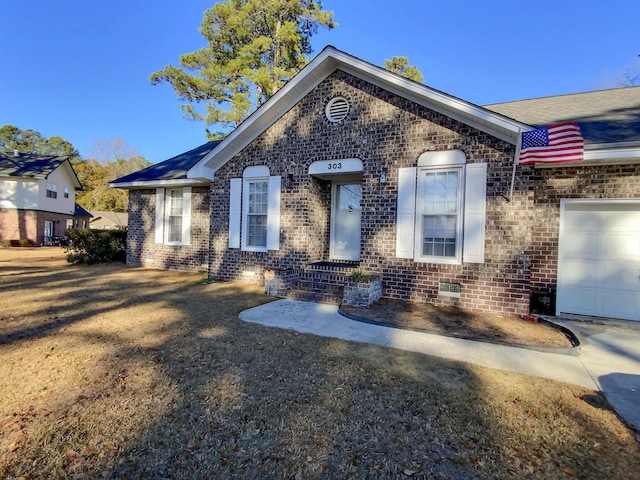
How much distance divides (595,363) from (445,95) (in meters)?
5.23

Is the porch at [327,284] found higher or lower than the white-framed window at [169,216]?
lower

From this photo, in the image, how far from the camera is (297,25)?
73.4 ft

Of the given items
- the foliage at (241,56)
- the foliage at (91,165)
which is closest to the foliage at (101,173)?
the foliage at (91,165)

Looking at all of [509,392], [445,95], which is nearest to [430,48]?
[445,95]

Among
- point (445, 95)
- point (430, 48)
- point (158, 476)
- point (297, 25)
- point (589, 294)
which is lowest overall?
point (158, 476)

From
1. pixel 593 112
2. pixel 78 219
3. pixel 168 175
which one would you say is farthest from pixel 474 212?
pixel 78 219

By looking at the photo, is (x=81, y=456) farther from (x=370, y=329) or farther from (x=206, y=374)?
(x=370, y=329)

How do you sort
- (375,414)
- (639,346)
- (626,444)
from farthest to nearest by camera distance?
(639,346) < (375,414) < (626,444)

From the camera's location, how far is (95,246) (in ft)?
45.6

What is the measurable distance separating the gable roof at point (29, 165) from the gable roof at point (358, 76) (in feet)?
87.5

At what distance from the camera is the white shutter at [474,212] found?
709 cm

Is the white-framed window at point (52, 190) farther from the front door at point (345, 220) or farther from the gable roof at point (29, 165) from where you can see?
the front door at point (345, 220)

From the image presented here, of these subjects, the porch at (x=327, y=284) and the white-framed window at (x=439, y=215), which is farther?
the white-framed window at (x=439, y=215)

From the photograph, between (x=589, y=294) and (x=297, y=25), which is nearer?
(x=589, y=294)
